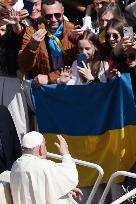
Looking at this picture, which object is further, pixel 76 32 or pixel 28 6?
pixel 28 6

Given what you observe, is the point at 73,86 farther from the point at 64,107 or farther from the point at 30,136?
the point at 30,136

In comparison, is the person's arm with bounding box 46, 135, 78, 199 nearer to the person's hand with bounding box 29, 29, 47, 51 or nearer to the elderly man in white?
the elderly man in white

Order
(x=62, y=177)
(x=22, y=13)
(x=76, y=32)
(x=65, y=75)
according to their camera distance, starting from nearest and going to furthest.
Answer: (x=62, y=177), (x=65, y=75), (x=76, y=32), (x=22, y=13)

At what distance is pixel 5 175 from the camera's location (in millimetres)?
6676

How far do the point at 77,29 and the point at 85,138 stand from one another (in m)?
1.31

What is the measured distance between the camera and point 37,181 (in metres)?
6.20

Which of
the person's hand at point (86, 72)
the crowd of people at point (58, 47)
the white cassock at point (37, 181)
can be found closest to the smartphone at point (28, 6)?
the crowd of people at point (58, 47)

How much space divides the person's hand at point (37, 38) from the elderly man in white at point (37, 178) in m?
1.91

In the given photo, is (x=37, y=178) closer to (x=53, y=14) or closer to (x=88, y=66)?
(x=88, y=66)

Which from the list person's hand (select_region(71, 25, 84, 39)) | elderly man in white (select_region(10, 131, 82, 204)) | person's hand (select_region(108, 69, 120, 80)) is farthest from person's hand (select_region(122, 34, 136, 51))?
elderly man in white (select_region(10, 131, 82, 204))

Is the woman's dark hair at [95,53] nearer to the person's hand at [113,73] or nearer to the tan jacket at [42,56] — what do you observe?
the person's hand at [113,73]

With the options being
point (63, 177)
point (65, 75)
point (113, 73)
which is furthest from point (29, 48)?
point (63, 177)

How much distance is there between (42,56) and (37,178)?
246 centimetres

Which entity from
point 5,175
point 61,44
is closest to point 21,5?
point 61,44
